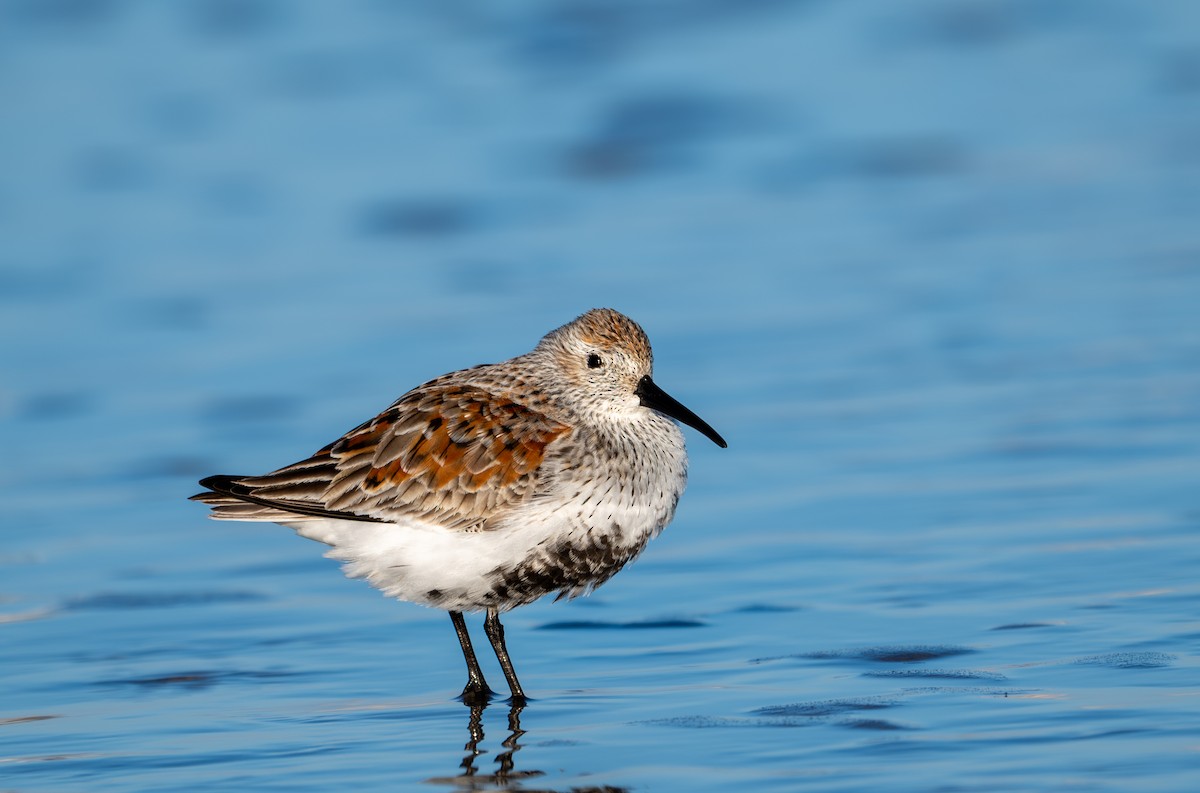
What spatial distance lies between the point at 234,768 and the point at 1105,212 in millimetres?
10688

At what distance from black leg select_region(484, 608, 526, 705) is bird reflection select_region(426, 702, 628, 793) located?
1.24 ft

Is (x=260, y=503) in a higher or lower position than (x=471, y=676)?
higher

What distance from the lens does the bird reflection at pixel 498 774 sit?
641 centimetres

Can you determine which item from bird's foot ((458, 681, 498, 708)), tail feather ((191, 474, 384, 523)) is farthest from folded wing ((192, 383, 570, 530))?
bird's foot ((458, 681, 498, 708))

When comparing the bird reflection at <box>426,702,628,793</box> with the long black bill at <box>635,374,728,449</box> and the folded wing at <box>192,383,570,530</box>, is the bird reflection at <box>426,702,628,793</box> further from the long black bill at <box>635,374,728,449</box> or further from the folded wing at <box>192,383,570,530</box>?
the long black bill at <box>635,374,728,449</box>

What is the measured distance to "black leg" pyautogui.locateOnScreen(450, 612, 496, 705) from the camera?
7.69 m

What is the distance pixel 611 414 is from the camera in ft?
26.8

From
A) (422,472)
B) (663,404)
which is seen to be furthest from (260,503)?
(663,404)

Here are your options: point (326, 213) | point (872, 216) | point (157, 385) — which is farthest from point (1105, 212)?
point (157, 385)

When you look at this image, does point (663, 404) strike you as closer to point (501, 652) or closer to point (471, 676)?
point (501, 652)

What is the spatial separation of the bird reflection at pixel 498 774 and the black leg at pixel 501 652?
379 millimetres

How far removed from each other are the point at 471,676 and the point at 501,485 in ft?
2.63

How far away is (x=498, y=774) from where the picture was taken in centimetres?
663

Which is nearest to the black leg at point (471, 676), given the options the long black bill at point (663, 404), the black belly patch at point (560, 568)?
the black belly patch at point (560, 568)
